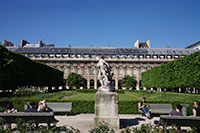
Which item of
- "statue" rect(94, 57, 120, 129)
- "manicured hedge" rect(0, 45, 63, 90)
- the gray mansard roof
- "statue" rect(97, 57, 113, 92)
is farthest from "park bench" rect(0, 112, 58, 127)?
the gray mansard roof

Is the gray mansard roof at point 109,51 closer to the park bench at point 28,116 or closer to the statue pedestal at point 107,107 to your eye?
the statue pedestal at point 107,107

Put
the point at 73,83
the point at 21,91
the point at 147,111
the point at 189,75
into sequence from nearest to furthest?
the point at 147,111, the point at 21,91, the point at 189,75, the point at 73,83

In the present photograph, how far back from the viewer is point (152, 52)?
5288 cm

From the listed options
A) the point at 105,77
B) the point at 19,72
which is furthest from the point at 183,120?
the point at 19,72

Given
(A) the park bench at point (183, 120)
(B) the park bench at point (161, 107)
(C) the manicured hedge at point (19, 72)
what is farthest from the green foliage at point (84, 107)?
(C) the manicured hedge at point (19, 72)

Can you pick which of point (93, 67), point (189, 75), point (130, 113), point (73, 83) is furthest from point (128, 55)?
point (130, 113)

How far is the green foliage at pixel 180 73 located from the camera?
66.5 feet

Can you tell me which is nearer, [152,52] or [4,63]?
[4,63]

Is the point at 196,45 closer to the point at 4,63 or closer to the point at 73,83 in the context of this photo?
the point at 73,83

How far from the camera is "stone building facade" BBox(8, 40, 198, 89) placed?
5162cm

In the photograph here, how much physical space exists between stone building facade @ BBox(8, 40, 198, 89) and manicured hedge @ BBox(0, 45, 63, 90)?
65.0 feet

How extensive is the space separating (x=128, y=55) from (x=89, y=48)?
41.2 ft

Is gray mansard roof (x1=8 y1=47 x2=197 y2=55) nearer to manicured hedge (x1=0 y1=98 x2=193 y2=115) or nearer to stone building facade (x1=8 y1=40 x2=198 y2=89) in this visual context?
stone building facade (x1=8 y1=40 x2=198 y2=89)

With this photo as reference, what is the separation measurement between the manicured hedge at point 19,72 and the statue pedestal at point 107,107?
1382cm
